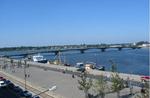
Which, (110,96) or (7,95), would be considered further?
(7,95)

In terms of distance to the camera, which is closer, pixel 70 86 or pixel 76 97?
pixel 76 97

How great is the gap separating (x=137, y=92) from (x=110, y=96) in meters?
3.58

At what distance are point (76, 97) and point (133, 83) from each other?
11.5m

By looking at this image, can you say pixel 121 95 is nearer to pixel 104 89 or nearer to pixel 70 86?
pixel 104 89

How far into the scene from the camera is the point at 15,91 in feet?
172

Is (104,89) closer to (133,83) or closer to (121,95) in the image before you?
(121,95)

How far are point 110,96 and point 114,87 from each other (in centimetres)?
181

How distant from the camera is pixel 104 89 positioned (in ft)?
150

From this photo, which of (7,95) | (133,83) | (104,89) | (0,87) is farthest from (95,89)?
(0,87)

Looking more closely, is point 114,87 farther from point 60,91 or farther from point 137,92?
point 60,91

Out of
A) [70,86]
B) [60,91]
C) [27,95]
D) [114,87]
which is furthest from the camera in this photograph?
[70,86]

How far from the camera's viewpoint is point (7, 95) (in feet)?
161

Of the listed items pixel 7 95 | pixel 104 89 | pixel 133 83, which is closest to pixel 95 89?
pixel 104 89

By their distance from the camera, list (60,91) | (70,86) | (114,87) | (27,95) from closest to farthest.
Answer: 1. (114,87)
2. (27,95)
3. (60,91)
4. (70,86)
